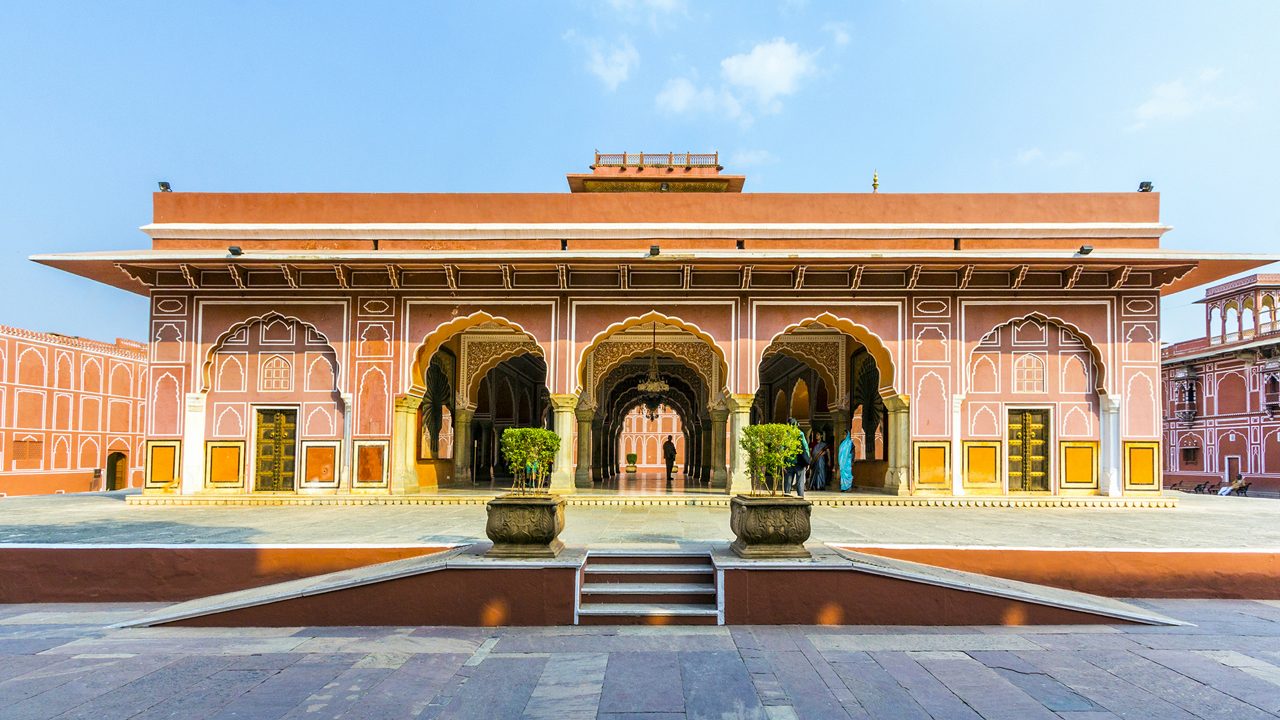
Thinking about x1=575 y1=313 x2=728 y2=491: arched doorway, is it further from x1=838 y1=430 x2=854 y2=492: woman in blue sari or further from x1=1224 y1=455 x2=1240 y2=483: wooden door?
x1=1224 y1=455 x2=1240 y2=483: wooden door

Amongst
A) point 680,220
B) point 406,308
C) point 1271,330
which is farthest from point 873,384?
point 1271,330

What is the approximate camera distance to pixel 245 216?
12.8 metres

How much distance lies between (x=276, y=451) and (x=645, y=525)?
6.78 meters

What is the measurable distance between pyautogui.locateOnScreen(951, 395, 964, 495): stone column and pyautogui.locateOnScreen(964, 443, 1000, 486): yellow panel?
106 millimetres

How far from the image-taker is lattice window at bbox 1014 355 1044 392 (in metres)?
12.2

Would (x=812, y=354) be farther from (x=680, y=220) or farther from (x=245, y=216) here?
(x=245, y=216)

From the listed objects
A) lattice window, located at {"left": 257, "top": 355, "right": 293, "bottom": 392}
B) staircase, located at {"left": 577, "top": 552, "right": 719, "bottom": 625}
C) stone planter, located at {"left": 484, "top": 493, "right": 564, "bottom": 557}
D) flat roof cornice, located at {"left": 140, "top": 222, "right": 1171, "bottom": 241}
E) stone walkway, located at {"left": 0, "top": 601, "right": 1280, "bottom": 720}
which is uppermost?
flat roof cornice, located at {"left": 140, "top": 222, "right": 1171, "bottom": 241}

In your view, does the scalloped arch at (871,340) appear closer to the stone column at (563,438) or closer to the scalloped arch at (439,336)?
the stone column at (563,438)

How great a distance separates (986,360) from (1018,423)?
1.05m

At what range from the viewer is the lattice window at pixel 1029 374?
39.9 feet

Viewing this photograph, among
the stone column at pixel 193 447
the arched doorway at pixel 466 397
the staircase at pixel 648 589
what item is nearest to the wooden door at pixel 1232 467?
the arched doorway at pixel 466 397

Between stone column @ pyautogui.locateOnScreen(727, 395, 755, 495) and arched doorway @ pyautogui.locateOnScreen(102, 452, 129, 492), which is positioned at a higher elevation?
stone column @ pyautogui.locateOnScreen(727, 395, 755, 495)

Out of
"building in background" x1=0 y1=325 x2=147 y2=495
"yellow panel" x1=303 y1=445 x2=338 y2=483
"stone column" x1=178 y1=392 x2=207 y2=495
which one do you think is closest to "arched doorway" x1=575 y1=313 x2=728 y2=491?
"yellow panel" x1=303 y1=445 x2=338 y2=483

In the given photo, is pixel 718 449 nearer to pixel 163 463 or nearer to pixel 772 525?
pixel 163 463
